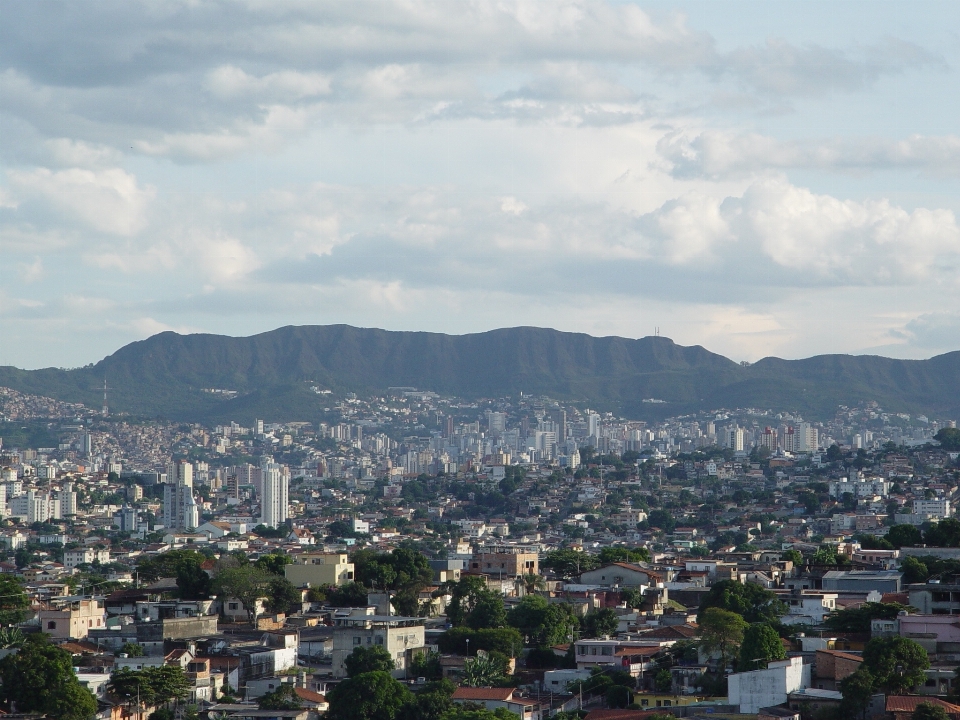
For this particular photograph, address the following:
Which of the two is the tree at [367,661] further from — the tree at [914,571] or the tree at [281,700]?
the tree at [914,571]

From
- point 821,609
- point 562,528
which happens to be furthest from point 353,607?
point 562,528

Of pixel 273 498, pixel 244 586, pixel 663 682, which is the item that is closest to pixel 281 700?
pixel 663 682

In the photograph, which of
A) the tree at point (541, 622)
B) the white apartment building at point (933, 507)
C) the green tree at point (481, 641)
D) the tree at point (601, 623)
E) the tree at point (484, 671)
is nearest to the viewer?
the tree at point (484, 671)

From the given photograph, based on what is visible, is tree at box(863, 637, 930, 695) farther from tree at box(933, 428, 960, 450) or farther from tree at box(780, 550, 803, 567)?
tree at box(933, 428, 960, 450)

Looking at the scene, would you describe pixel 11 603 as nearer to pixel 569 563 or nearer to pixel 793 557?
pixel 569 563

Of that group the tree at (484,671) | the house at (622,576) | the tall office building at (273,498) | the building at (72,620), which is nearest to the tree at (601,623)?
the tree at (484,671)
